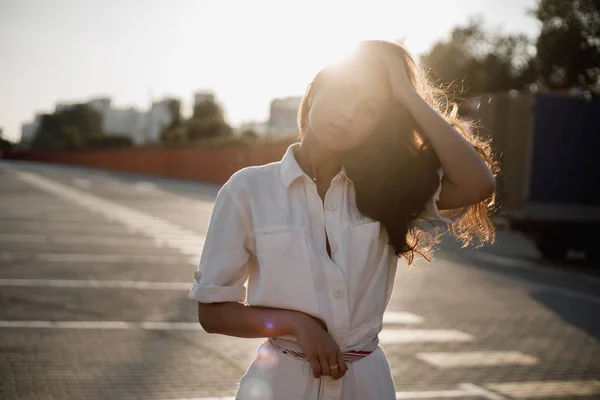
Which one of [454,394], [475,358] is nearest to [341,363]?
[454,394]

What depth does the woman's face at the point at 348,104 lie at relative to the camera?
2066 millimetres

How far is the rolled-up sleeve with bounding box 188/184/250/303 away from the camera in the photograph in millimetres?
2094

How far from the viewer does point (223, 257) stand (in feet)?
6.88

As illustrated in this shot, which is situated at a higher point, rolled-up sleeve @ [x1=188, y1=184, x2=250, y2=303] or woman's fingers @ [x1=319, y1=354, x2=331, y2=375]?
rolled-up sleeve @ [x1=188, y1=184, x2=250, y2=303]

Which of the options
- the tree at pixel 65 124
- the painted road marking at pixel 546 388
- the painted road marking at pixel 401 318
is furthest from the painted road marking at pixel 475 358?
the tree at pixel 65 124

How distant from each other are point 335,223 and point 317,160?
187 mm

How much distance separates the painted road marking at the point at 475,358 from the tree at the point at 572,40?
140ft

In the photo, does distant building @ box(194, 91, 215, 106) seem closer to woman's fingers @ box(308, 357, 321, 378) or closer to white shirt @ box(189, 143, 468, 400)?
white shirt @ box(189, 143, 468, 400)

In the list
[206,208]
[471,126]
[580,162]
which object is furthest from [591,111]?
[471,126]

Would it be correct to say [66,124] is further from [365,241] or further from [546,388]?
[365,241]

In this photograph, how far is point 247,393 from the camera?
2180mm

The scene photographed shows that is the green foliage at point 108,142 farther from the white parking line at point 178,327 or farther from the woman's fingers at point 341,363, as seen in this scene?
the woman's fingers at point 341,363

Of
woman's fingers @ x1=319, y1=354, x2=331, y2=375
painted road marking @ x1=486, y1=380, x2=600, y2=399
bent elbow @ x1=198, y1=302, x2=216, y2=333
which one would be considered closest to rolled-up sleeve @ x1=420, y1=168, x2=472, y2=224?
woman's fingers @ x1=319, y1=354, x2=331, y2=375

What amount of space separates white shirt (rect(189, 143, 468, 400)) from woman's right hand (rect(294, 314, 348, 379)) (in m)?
0.04
